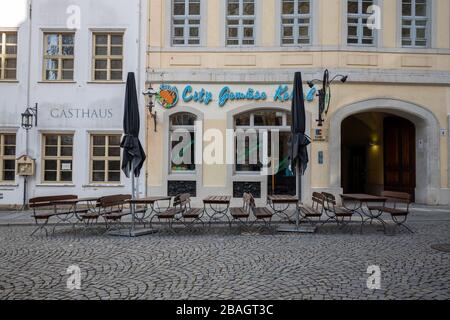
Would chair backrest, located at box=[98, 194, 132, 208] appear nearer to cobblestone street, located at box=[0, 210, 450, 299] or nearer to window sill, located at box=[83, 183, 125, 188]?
cobblestone street, located at box=[0, 210, 450, 299]

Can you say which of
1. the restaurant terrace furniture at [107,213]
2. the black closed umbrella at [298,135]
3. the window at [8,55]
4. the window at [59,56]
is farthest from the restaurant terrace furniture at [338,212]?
the window at [8,55]

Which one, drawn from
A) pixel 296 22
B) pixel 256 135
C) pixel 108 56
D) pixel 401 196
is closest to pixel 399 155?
pixel 256 135

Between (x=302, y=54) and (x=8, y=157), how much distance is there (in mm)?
10908

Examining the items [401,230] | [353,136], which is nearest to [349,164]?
[353,136]

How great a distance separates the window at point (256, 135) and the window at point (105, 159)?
4.21 metres

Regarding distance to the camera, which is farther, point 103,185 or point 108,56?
point 108,56

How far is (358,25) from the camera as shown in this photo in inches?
537

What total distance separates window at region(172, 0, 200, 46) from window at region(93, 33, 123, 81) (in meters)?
1.99

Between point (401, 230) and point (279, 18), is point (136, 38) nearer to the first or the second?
point (279, 18)

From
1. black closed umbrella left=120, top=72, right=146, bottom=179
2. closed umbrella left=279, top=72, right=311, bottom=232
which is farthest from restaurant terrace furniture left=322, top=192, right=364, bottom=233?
black closed umbrella left=120, top=72, right=146, bottom=179

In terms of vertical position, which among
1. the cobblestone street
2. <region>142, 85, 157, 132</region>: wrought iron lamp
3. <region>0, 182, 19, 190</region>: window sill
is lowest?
the cobblestone street

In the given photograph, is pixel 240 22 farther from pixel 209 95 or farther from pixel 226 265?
pixel 226 265

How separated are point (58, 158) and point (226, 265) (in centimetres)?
990

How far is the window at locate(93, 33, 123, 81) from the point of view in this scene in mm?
13852
